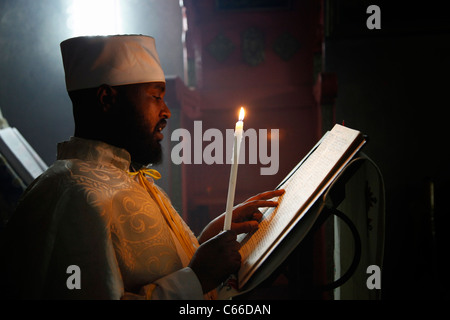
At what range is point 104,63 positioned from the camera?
0.92m

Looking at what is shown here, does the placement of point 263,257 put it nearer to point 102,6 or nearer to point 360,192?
point 360,192

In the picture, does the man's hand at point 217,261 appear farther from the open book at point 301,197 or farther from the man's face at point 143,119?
the man's face at point 143,119

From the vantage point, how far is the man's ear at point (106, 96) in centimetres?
90

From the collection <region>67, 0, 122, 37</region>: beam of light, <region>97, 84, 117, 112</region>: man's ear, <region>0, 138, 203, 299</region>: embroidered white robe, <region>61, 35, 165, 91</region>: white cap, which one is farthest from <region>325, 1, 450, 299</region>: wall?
<region>0, 138, 203, 299</region>: embroidered white robe

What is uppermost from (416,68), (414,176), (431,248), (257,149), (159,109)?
(416,68)

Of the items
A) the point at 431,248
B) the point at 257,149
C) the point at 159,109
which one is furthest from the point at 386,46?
the point at 159,109

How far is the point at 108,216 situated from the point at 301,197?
38 centimetres

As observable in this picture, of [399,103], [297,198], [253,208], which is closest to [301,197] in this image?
[297,198]

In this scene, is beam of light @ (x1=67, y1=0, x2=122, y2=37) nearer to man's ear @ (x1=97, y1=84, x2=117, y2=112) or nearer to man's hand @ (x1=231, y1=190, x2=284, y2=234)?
man's ear @ (x1=97, y1=84, x2=117, y2=112)

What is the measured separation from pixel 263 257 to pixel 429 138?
198 cm

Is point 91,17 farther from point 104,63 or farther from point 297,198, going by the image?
point 297,198

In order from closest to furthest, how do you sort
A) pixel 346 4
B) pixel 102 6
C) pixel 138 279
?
pixel 138 279 → pixel 346 4 → pixel 102 6
